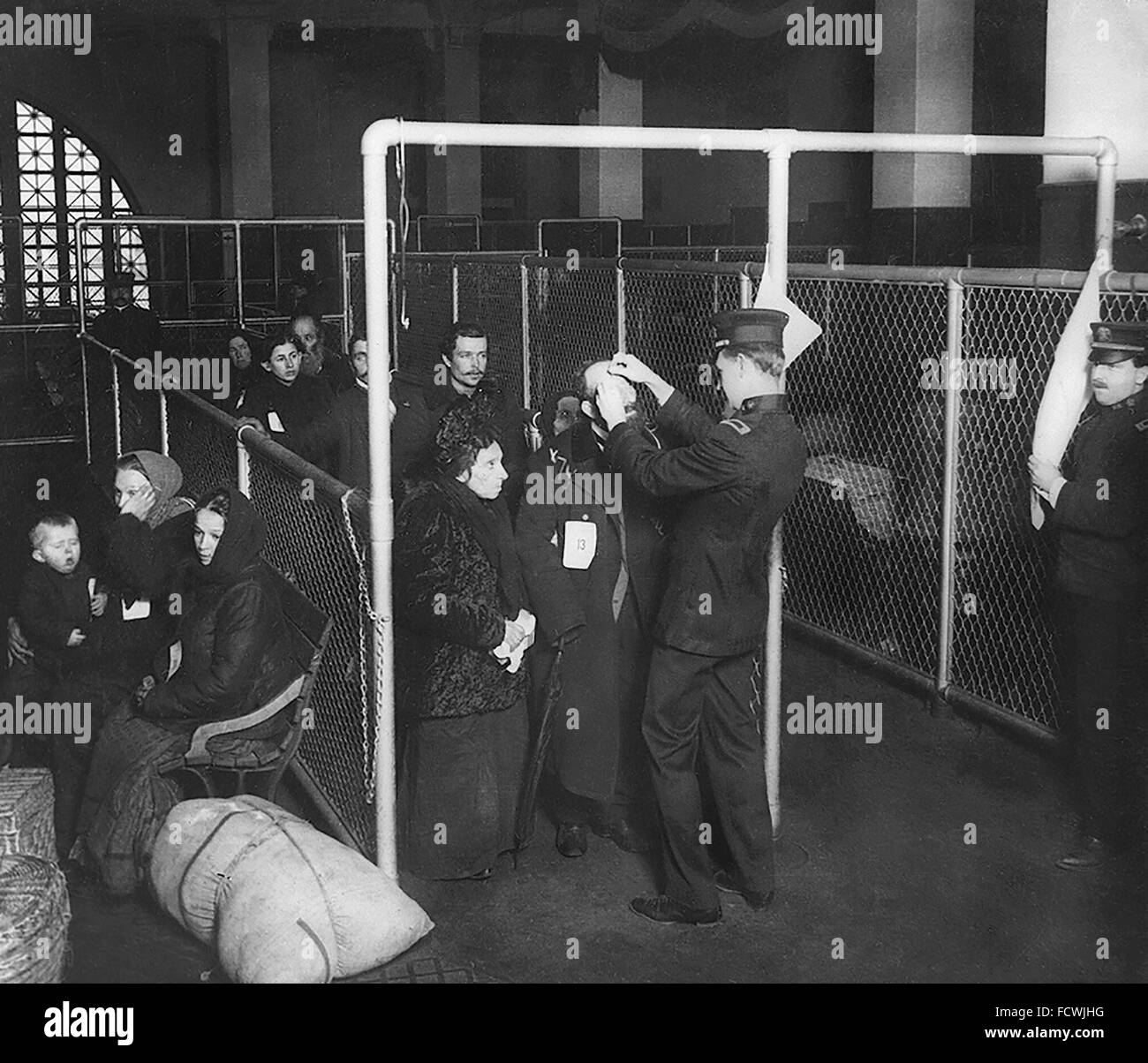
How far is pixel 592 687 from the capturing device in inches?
213

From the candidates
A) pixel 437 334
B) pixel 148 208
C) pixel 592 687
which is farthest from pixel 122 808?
pixel 148 208

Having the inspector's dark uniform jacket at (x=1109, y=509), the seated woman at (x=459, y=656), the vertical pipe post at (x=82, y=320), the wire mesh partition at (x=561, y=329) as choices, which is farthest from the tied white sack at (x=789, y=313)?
the vertical pipe post at (x=82, y=320)

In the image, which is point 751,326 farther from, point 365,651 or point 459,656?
point 365,651

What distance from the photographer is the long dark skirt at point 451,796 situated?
16.8 ft

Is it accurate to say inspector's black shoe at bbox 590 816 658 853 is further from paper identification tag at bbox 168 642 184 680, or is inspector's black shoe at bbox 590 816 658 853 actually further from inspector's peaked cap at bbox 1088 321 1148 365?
inspector's peaked cap at bbox 1088 321 1148 365

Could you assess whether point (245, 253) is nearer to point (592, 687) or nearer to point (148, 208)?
point (148, 208)

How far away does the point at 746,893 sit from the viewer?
196 inches

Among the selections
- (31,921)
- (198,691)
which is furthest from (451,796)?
(31,921)

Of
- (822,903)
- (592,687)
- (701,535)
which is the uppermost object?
(701,535)

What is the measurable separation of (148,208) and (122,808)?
20178 mm

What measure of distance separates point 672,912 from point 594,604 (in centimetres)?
120

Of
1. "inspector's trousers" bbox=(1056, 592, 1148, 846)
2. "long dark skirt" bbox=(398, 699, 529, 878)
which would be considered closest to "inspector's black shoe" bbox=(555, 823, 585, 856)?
"long dark skirt" bbox=(398, 699, 529, 878)

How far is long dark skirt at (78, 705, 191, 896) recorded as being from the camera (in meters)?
5.07

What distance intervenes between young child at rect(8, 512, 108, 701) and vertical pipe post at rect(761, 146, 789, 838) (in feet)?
9.39
